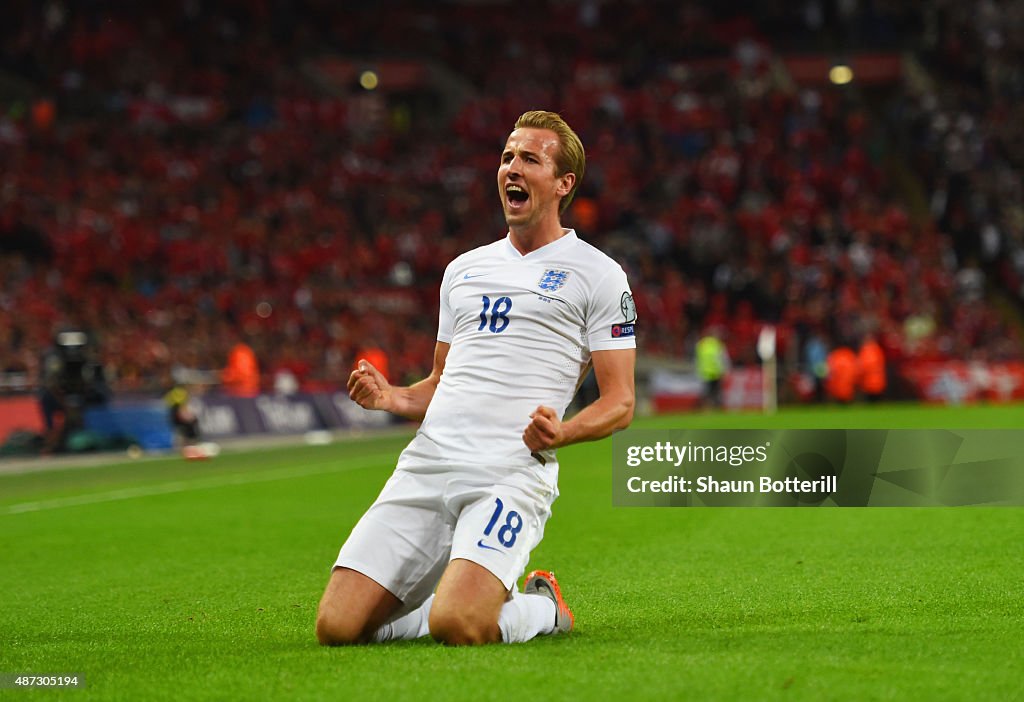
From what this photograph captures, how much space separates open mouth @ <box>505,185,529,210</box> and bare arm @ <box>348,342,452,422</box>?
2.52ft

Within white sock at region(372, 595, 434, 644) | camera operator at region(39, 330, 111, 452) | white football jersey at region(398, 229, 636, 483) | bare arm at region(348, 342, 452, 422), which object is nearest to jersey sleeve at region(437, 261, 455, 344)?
bare arm at region(348, 342, 452, 422)

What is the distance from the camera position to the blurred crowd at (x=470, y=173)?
3172cm

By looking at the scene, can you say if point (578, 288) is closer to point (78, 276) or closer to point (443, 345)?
point (443, 345)

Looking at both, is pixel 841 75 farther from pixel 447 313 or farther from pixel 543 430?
pixel 543 430

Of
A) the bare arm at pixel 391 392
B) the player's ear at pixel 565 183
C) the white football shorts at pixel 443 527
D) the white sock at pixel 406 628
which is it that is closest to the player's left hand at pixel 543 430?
the white football shorts at pixel 443 527

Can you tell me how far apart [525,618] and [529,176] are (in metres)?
1.85

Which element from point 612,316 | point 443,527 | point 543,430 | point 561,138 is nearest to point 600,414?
point 543,430

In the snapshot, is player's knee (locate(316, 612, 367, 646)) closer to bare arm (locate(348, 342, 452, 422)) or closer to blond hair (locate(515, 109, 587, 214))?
bare arm (locate(348, 342, 452, 422))

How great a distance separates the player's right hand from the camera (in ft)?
20.5

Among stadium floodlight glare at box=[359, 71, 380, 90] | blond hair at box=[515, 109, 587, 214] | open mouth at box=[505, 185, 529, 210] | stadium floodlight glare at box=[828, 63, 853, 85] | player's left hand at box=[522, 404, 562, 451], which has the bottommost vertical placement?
player's left hand at box=[522, 404, 562, 451]

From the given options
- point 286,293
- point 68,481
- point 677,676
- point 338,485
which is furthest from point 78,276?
point 677,676

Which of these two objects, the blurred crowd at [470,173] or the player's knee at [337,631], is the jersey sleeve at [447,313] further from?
the blurred crowd at [470,173]

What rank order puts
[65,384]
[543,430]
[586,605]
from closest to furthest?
[543,430] < [586,605] < [65,384]

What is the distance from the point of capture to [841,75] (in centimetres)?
4422
